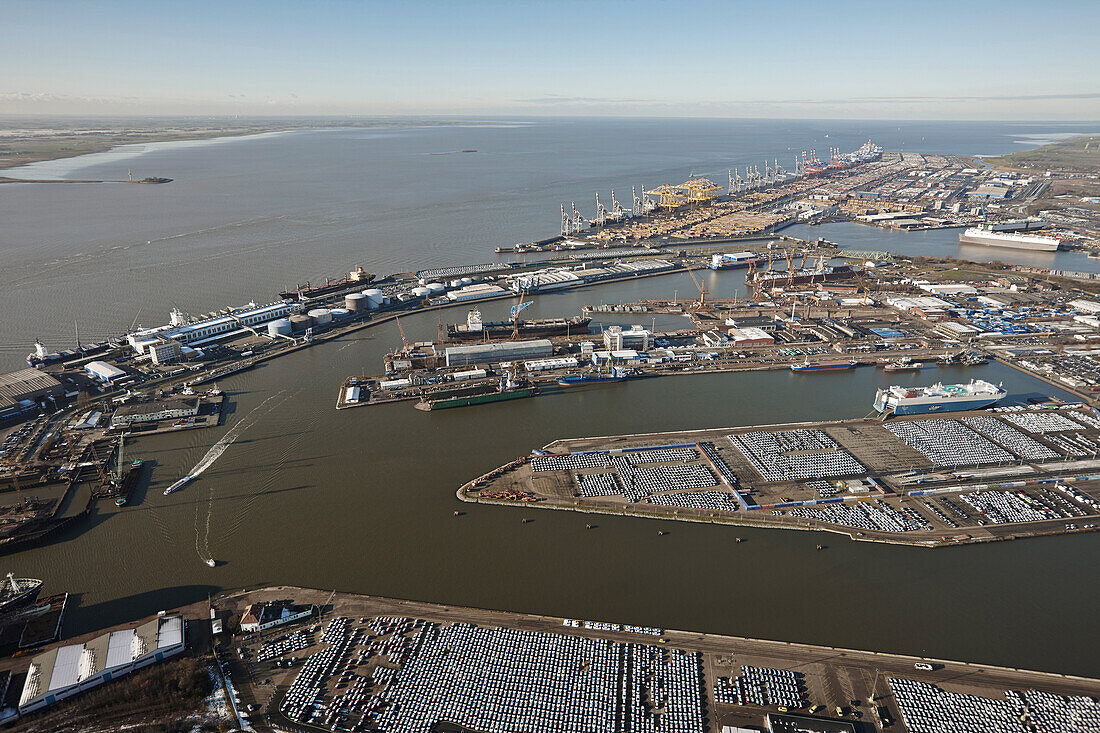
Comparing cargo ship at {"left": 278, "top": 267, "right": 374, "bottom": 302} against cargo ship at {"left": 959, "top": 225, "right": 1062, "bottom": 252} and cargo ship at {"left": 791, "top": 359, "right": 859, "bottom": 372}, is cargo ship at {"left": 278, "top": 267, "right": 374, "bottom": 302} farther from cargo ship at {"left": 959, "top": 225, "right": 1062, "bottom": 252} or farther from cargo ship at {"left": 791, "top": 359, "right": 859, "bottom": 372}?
cargo ship at {"left": 959, "top": 225, "right": 1062, "bottom": 252}

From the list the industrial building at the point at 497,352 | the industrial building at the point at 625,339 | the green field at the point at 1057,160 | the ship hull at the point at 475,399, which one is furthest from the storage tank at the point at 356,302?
the green field at the point at 1057,160

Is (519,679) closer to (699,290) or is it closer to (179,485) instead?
(179,485)

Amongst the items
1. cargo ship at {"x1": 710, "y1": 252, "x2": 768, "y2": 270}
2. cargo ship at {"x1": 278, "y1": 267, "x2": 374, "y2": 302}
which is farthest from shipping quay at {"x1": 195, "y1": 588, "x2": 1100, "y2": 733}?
cargo ship at {"x1": 710, "y1": 252, "x2": 768, "y2": 270}

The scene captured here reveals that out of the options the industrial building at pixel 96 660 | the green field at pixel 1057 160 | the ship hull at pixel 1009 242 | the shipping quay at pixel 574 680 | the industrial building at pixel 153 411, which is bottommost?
the shipping quay at pixel 574 680

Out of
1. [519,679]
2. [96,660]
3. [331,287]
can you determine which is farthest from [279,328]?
[519,679]

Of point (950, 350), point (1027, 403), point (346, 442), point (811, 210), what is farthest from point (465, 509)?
point (811, 210)

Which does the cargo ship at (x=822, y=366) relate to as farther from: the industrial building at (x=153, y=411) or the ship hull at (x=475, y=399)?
the industrial building at (x=153, y=411)
